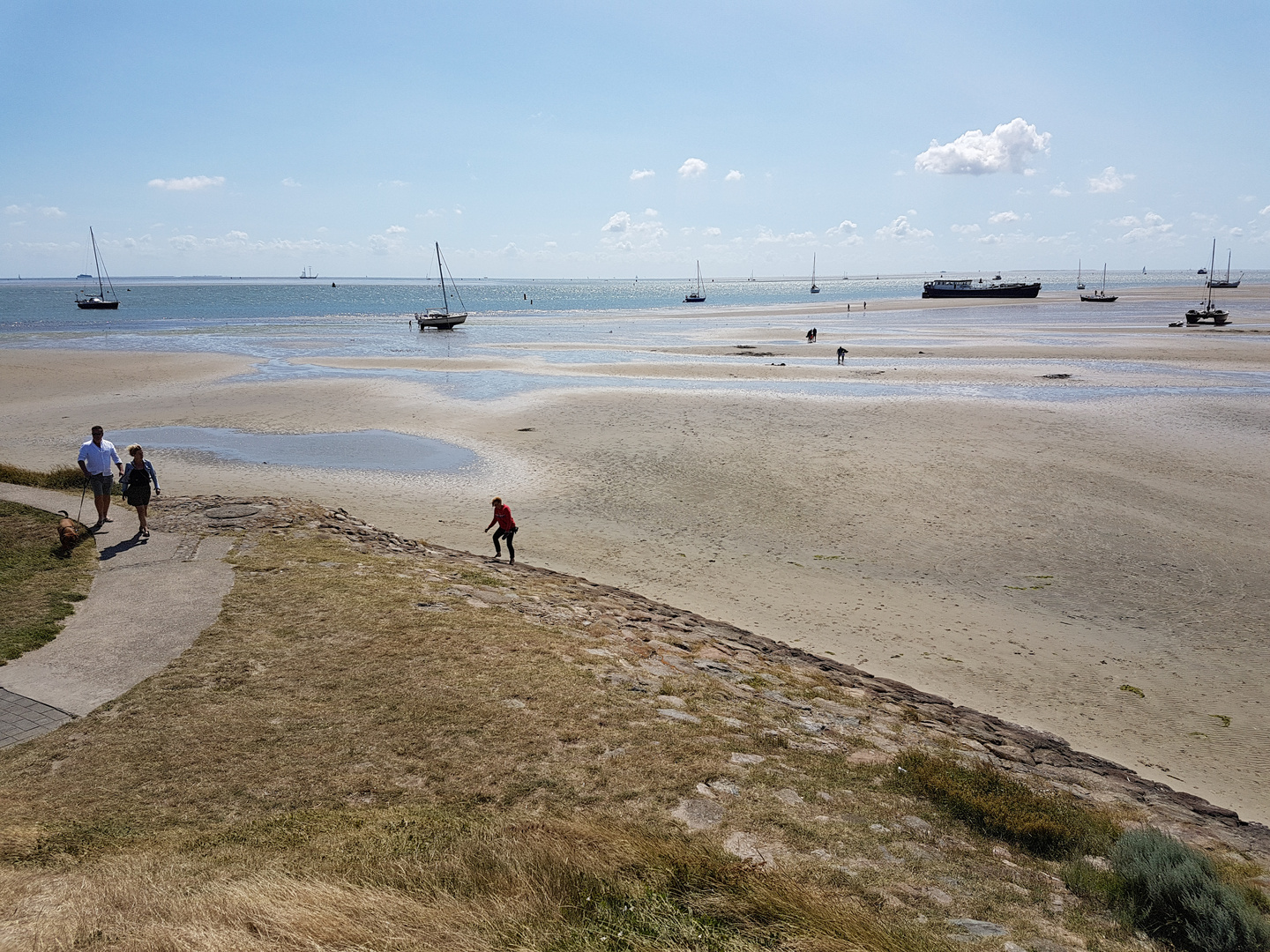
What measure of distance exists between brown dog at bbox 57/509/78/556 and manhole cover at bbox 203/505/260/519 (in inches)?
98.0

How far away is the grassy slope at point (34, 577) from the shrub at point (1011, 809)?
9.06 m

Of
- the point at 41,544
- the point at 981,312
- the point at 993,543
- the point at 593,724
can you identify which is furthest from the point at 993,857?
the point at 981,312

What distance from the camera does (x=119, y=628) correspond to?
359 inches

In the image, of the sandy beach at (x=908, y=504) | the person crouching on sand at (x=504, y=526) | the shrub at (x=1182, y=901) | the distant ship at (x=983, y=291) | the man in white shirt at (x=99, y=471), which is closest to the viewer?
the shrub at (x=1182, y=901)

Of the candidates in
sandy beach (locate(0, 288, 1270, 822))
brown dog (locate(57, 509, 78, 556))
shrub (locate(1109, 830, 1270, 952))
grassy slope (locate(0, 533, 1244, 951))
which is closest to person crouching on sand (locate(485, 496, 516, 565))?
sandy beach (locate(0, 288, 1270, 822))

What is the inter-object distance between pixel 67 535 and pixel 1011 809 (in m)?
12.6

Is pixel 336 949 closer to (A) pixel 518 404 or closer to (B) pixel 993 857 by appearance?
(B) pixel 993 857

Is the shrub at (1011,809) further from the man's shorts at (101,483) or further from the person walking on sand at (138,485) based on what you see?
the man's shorts at (101,483)

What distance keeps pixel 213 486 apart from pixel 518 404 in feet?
45.4

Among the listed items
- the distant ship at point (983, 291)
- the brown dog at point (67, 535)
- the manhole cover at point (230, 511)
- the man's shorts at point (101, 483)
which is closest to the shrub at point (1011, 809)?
the brown dog at point (67, 535)

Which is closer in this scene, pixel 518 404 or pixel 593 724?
pixel 593 724

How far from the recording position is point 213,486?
1906 centimetres

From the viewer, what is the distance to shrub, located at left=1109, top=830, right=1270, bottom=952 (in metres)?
4.68

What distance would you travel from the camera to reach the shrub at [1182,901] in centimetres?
468
